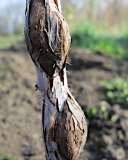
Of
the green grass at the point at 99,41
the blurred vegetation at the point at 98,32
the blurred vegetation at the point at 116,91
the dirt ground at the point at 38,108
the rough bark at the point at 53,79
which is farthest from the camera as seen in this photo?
the blurred vegetation at the point at 98,32

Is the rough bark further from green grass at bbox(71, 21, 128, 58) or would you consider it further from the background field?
green grass at bbox(71, 21, 128, 58)

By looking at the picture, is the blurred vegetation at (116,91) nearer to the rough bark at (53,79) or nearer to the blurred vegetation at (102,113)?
the blurred vegetation at (102,113)

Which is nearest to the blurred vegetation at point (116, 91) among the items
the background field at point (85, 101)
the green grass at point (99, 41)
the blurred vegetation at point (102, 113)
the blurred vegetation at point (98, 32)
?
the background field at point (85, 101)

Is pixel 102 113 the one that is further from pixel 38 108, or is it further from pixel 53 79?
pixel 53 79

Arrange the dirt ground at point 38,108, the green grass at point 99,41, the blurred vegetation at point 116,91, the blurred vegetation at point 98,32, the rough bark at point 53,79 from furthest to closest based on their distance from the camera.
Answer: the blurred vegetation at point 98,32 < the green grass at point 99,41 < the blurred vegetation at point 116,91 < the dirt ground at point 38,108 < the rough bark at point 53,79

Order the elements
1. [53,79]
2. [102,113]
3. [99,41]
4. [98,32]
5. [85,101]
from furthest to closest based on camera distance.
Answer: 1. [98,32]
2. [99,41]
3. [85,101]
4. [102,113]
5. [53,79]

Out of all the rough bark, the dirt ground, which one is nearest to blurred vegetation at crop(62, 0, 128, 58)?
the dirt ground

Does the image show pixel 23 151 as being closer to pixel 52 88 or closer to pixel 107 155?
pixel 107 155

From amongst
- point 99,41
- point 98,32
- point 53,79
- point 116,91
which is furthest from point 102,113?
point 98,32
